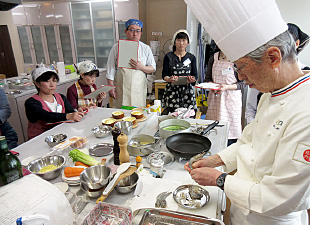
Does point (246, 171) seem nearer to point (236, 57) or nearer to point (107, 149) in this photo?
point (236, 57)

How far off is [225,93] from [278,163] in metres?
2.00

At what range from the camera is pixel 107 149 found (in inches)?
55.4

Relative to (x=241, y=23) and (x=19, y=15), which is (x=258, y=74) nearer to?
(x=241, y=23)

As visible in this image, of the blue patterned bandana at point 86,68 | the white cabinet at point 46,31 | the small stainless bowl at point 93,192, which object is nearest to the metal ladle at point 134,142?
the small stainless bowl at point 93,192

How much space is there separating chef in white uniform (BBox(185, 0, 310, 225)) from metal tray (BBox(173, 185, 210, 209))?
3.5 inches

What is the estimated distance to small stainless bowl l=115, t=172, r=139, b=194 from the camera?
1.00 metres

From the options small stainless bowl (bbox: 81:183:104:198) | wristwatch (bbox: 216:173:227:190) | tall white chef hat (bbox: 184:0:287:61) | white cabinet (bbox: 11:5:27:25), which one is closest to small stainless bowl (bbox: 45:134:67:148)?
small stainless bowl (bbox: 81:183:104:198)

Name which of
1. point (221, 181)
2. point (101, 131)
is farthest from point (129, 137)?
point (221, 181)

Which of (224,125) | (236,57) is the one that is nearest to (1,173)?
(236,57)

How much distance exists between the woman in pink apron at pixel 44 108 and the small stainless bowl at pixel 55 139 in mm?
348

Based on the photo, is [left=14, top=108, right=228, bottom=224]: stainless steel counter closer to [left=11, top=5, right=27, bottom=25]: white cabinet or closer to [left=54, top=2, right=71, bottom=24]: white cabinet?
[left=54, top=2, right=71, bottom=24]: white cabinet

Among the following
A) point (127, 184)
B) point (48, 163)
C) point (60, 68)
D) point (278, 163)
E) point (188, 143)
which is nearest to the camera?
point (278, 163)

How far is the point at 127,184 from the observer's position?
3.45ft

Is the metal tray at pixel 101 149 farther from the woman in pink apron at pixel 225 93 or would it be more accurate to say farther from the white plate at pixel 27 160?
the woman in pink apron at pixel 225 93
